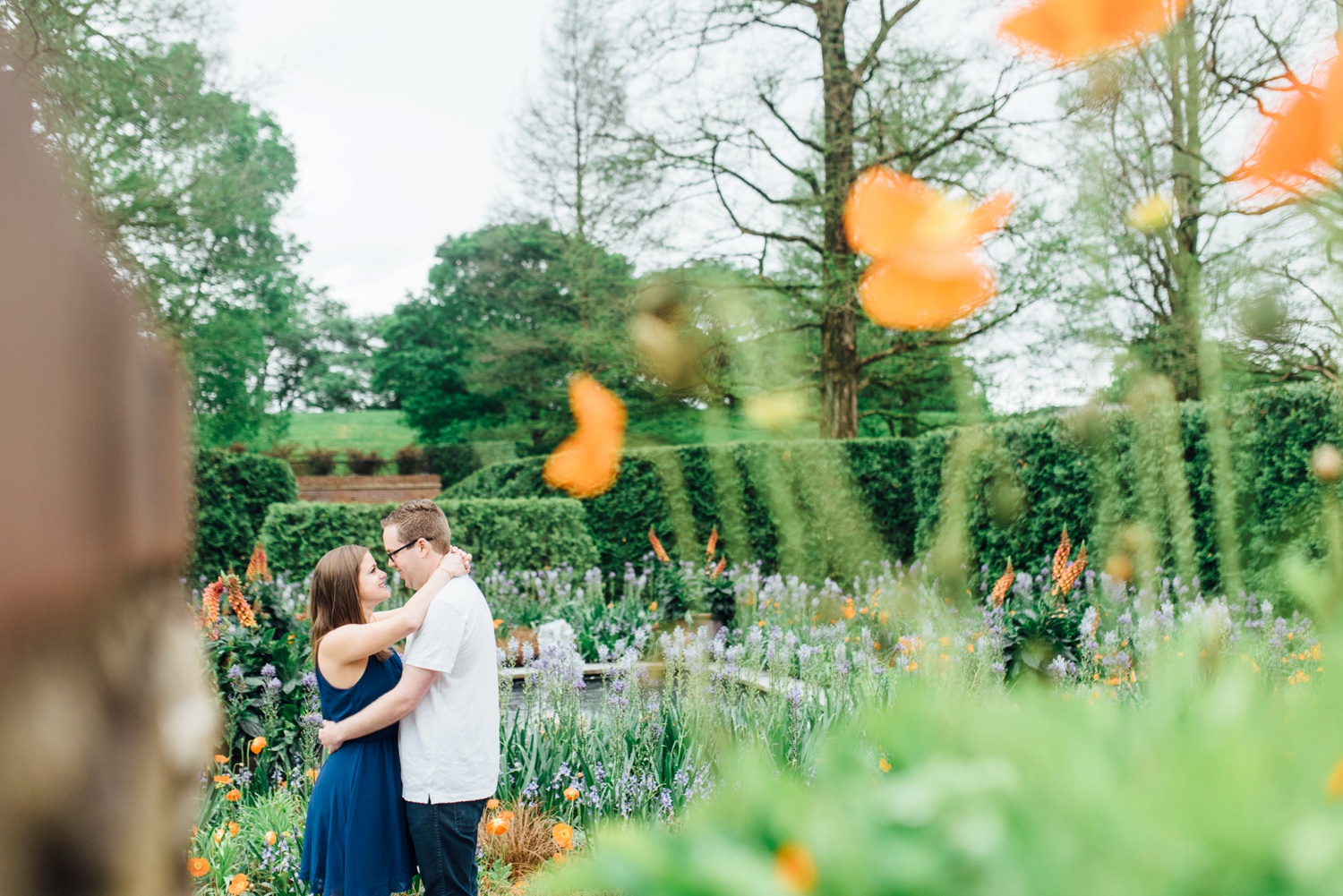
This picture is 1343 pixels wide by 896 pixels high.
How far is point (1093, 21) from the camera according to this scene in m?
3.63

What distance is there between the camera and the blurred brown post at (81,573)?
9.0 inches

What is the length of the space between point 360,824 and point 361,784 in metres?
0.12

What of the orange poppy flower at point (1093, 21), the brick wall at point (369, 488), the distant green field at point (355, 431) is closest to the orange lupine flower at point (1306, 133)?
the orange poppy flower at point (1093, 21)

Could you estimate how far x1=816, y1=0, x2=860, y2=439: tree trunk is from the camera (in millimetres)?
11250

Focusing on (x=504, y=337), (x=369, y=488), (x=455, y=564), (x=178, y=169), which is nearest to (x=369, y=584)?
(x=455, y=564)

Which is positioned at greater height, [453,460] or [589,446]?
[589,446]

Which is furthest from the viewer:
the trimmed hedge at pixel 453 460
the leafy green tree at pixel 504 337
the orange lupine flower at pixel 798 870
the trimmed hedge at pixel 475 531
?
the trimmed hedge at pixel 453 460

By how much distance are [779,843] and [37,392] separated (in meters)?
0.42

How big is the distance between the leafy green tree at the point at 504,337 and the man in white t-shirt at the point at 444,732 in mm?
14425

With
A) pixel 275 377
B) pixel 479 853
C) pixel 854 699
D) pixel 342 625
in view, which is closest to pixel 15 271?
pixel 342 625

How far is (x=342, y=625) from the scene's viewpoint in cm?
305

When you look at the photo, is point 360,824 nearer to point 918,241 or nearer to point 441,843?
point 441,843

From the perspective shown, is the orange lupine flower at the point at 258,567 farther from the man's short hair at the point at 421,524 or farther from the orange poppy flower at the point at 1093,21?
the orange poppy flower at the point at 1093,21

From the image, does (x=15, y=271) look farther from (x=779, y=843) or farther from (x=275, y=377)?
(x=275, y=377)
